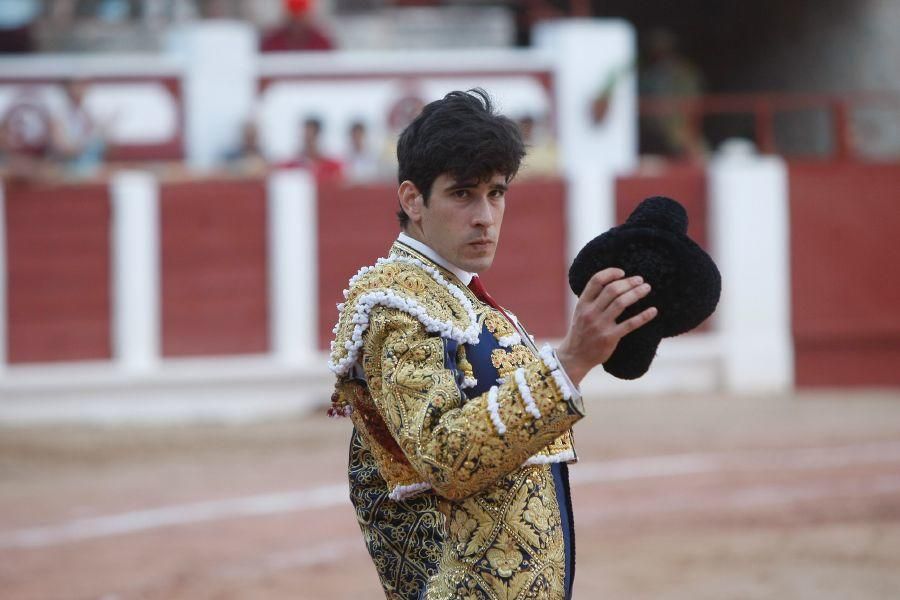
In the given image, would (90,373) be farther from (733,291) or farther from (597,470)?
(733,291)

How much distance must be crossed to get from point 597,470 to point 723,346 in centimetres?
383

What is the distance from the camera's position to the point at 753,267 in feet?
37.4

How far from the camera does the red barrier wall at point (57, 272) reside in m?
9.98

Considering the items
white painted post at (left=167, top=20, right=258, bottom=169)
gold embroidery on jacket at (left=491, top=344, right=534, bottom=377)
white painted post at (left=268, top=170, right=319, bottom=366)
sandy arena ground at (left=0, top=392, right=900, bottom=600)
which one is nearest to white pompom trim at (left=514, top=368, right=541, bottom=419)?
gold embroidery on jacket at (left=491, top=344, right=534, bottom=377)

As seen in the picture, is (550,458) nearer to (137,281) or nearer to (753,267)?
(137,281)

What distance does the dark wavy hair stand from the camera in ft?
6.54

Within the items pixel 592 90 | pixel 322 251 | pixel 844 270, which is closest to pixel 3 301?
pixel 322 251

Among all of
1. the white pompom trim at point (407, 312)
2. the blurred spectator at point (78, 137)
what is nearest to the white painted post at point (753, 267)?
the blurred spectator at point (78, 137)

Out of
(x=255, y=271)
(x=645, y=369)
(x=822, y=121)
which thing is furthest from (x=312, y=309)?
(x=645, y=369)

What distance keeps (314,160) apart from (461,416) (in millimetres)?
8901

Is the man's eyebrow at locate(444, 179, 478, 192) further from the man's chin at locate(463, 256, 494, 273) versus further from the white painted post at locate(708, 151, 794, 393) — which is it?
the white painted post at locate(708, 151, 794, 393)

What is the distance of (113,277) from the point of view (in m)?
10.2

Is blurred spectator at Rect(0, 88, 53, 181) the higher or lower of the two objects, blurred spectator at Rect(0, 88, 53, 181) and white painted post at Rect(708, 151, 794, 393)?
the higher

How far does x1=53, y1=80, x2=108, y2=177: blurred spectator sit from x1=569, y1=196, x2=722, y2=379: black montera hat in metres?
8.66
